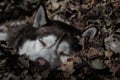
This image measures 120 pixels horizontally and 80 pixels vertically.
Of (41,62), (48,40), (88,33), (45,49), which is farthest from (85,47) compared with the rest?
(41,62)

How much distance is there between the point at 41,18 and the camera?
618cm

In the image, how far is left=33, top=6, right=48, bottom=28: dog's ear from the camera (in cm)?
616

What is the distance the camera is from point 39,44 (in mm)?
5855

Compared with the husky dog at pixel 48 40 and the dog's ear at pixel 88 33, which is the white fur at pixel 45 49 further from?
the dog's ear at pixel 88 33

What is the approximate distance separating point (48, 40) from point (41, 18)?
48 centimetres

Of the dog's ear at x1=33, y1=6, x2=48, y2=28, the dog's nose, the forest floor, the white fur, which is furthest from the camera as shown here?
the dog's ear at x1=33, y1=6, x2=48, y2=28

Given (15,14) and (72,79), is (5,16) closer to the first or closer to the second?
(15,14)

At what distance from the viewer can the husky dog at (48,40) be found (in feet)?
18.9

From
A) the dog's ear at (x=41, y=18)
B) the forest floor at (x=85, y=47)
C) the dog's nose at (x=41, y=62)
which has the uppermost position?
the dog's ear at (x=41, y=18)

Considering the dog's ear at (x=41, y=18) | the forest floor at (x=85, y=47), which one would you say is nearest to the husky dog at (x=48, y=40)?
the dog's ear at (x=41, y=18)

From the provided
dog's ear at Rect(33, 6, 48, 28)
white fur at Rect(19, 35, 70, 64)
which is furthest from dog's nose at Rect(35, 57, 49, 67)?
dog's ear at Rect(33, 6, 48, 28)

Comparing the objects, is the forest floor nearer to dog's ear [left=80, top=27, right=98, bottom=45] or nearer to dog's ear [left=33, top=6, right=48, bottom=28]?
dog's ear [left=80, top=27, right=98, bottom=45]

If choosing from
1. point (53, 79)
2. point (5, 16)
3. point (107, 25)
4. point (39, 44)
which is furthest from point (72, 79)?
point (5, 16)

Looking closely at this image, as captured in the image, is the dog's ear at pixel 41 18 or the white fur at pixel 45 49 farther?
the dog's ear at pixel 41 18
